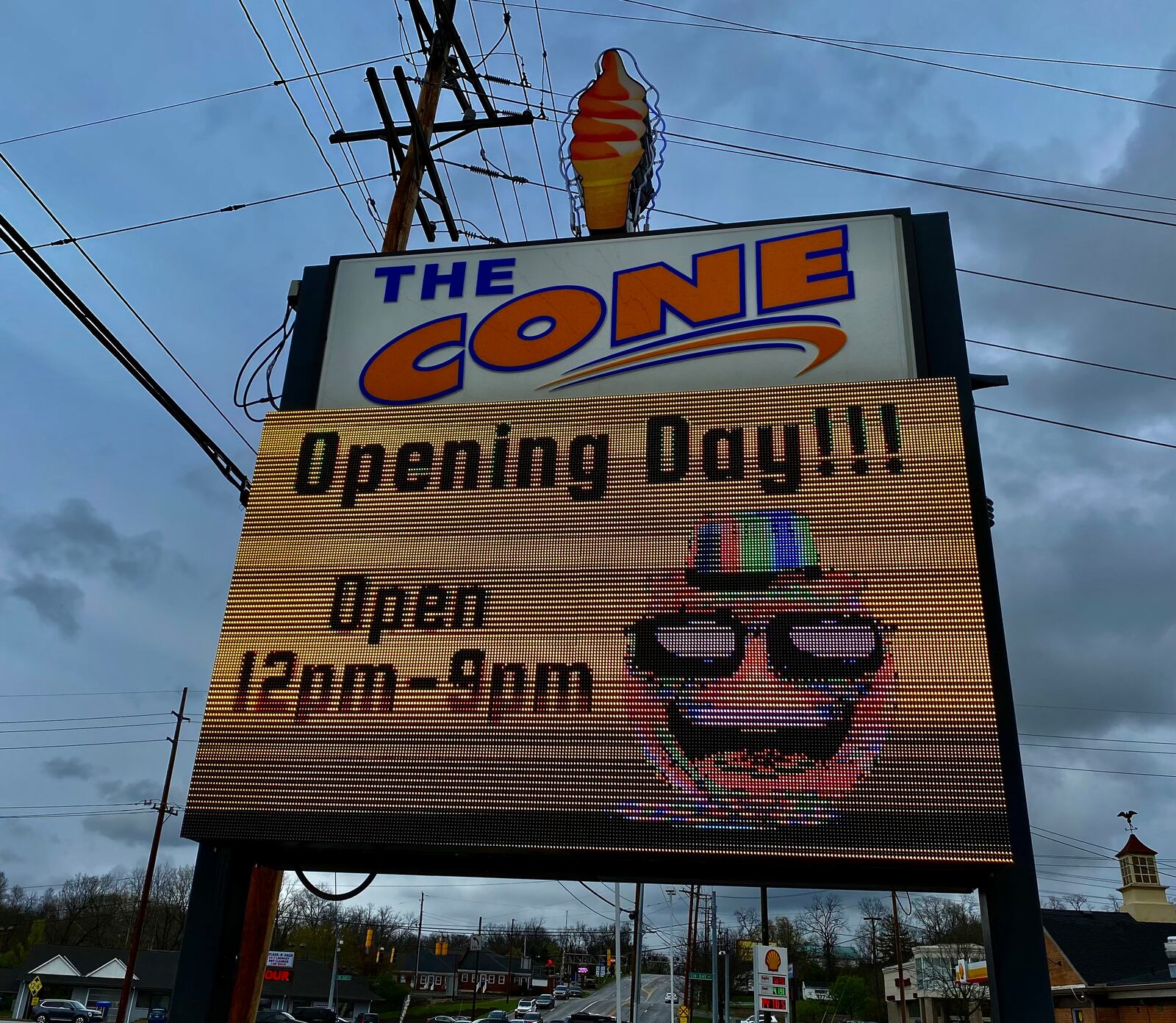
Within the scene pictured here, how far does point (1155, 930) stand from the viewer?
1246 inches

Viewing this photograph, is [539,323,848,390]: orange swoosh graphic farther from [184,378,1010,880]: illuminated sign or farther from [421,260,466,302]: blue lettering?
[421,260,466,302]: blue lettering

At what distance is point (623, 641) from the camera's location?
21.6 ft

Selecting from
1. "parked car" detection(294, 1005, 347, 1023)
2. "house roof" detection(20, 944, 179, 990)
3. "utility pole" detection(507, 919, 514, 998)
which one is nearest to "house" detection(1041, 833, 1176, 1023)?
"parked car" detection(294, 1005, 347, 1023)

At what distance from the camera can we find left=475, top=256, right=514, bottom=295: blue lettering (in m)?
9.05

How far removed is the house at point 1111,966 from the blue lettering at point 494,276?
61.6 ft

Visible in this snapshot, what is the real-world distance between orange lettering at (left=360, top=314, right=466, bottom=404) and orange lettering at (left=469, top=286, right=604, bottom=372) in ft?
0.71

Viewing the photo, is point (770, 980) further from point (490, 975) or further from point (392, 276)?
point (490, 975)

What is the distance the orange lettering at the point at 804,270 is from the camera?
332 inches

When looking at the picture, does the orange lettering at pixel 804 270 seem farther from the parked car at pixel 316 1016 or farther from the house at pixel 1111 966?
the parked car at pixel 316 1016

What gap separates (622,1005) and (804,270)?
63.6m

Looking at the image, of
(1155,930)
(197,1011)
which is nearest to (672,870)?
(197,1011)

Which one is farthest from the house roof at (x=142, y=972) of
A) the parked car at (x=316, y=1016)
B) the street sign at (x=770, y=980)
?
the street sign at (x=770, y=980)

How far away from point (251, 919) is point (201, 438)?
11.9 ft

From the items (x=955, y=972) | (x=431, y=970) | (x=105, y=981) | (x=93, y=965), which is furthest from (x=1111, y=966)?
(x=431, y=970)
